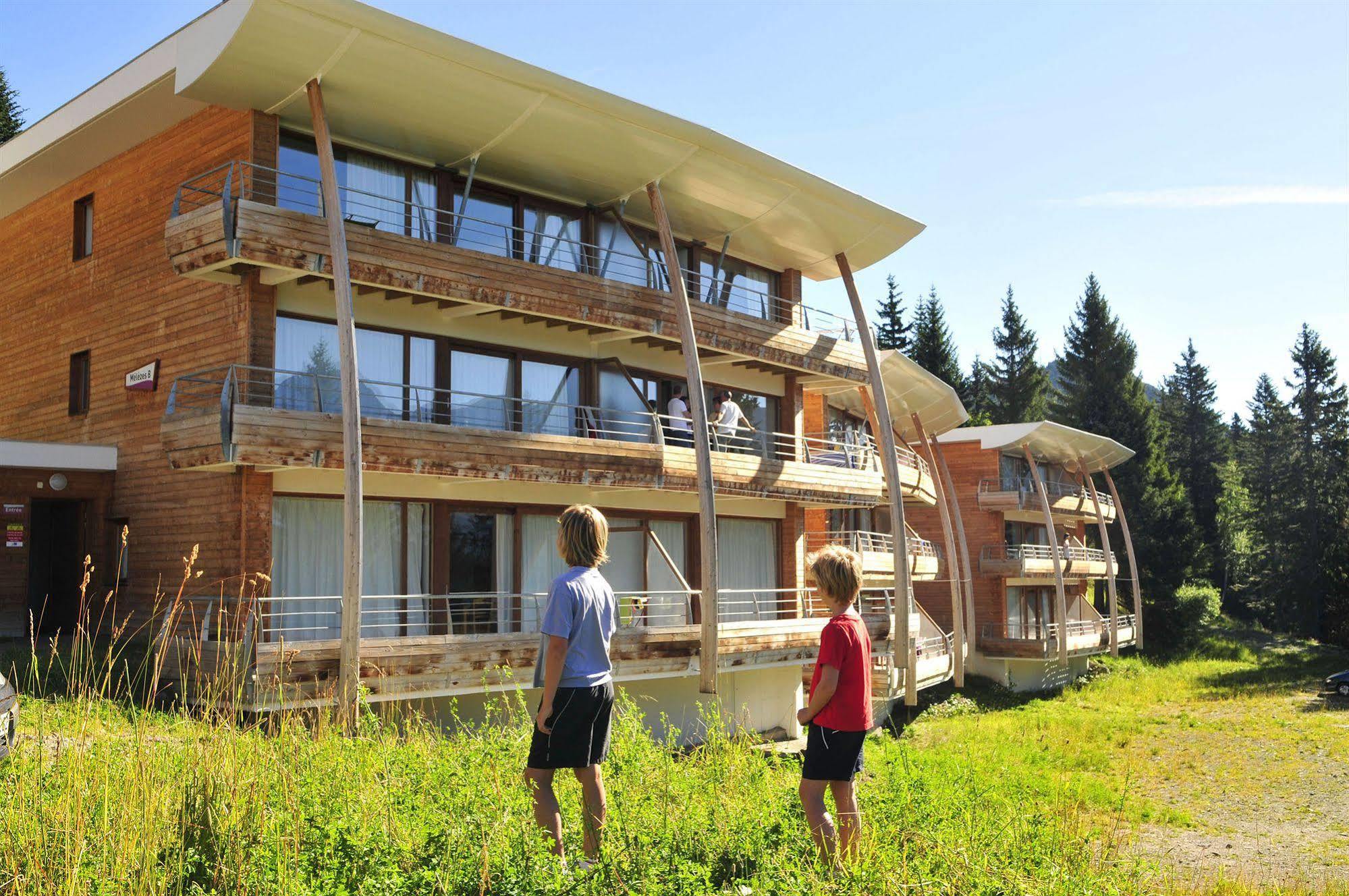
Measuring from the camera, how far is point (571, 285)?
18.5 metres

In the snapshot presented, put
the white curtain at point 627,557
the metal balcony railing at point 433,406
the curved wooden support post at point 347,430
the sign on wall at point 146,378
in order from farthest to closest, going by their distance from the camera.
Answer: the white curtain at point 627,557 < the sign on wall at point 146,378 < the metal balcony railing at point 433,406 < the curved wooden support post at point 347,430

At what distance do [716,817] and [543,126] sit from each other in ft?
43.2

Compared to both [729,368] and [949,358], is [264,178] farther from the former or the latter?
[949,358]

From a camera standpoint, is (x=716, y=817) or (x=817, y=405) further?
(x=817, y=405)

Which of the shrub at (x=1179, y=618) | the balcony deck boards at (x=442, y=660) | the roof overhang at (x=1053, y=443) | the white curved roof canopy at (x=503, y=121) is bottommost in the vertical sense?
the shrub at (x=1179, y=618)

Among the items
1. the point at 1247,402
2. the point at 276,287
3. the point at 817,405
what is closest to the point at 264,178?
the point at 276,287

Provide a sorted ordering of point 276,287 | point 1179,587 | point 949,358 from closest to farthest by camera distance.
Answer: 1. point 276,287
2. point 1179,587
3. point 949,358

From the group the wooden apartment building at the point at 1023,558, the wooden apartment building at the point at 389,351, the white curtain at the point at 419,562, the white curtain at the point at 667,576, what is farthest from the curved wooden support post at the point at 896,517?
the wooden apartment building at the point at 1023,558

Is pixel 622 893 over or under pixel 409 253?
under

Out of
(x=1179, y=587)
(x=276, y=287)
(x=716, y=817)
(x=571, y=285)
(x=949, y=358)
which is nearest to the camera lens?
(x=716, y=817)

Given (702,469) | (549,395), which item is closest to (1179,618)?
(702,469)

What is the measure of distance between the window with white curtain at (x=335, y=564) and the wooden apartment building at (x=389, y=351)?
48mm

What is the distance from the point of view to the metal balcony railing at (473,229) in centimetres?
1617

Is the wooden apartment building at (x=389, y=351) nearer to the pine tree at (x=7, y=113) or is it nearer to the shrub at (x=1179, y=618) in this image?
the pine tree at (x=7, y=113)
